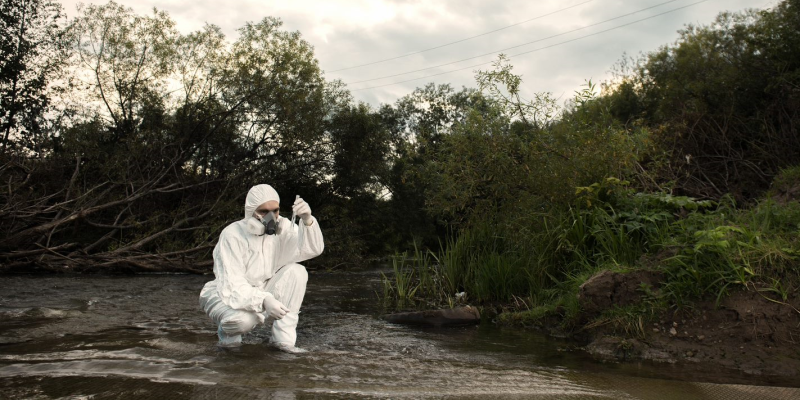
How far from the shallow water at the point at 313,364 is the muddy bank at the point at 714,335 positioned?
327mm

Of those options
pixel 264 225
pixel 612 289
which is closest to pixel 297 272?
pixel 264 225

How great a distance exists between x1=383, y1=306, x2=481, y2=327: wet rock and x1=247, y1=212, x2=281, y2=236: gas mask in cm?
308

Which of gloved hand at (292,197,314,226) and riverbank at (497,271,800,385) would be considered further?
gloved hand at (292,197,314,226)

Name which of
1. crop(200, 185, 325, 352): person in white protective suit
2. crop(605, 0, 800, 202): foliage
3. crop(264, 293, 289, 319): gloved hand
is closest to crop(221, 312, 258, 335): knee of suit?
crop(200, 185, 325, 352): person in white protective suit

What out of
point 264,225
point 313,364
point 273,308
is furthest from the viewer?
point 264,225

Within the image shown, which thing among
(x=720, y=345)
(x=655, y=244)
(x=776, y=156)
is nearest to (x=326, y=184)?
(x=776, y=156)

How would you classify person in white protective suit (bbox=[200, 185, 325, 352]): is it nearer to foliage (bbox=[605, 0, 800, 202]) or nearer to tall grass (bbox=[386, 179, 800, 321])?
tall grass (bbox=[386, 179, 800, 321])

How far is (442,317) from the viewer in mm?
7590

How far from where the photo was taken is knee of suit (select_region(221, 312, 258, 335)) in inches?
189

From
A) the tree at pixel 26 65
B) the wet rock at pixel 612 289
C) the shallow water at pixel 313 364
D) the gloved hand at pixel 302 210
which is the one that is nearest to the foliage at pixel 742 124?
the wet rock at pixel 612 289

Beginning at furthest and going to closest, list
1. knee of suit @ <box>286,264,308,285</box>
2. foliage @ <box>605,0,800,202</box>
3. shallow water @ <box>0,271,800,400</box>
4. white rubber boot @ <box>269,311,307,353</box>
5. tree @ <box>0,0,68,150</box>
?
tree @ <box>0,0,68,150</box>
foliage @ <box>605,0,800,202</box>
knee of suit @ <box>286,264,308,285</box>
white rubber boot @ <box>269,311,307,353</box>
shallow water @ <box>0,271,800,400</box>

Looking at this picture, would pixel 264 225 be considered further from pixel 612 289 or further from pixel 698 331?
pixel 698 331

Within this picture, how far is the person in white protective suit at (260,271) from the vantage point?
4.83m

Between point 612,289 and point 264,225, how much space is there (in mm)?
3753
